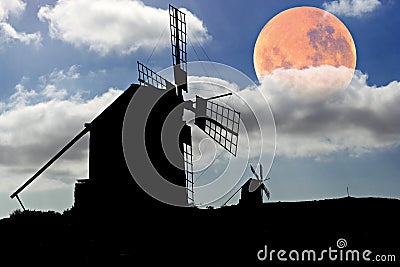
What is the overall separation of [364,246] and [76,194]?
37.5ft

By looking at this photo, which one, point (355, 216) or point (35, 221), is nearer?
point (355, 216)

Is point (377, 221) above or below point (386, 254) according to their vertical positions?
above

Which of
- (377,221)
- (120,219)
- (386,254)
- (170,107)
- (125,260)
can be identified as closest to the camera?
(386,254)

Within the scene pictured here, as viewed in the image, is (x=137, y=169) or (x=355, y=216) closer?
(x=355, y=216)

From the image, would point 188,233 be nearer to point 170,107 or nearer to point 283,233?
point 283,233

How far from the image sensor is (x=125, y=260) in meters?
18.3

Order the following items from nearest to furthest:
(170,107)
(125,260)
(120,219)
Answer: (125,260) < (120,219) < (170,107)

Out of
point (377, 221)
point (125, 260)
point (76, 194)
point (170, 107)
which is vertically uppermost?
point (170, 107)

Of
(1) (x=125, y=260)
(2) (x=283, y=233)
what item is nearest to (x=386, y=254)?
(2) (x=283, y=233)

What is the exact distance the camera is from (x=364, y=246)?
1611cm

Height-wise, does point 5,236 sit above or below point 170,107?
below

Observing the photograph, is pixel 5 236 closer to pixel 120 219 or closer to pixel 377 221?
pixel 120 219

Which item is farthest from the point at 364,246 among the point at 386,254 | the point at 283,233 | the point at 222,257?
the point at 222,257

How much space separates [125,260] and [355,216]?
302 inches
